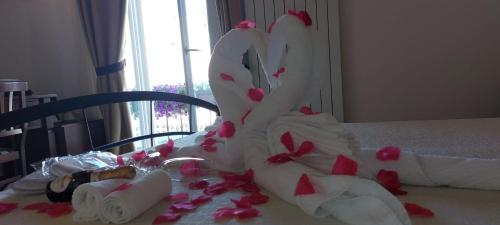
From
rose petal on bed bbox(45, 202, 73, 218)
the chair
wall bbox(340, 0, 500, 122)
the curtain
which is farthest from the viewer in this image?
the curtain

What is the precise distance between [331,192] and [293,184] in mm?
91

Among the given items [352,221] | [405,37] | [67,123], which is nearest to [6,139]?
[67,123]

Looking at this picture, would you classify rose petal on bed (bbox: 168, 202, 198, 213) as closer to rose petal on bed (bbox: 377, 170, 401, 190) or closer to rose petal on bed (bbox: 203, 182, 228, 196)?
rose petal on bed (bbox: 203, 182, 228, 196)

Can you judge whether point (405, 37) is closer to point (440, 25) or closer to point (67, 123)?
point (440, 25)

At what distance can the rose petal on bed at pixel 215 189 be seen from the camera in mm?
840

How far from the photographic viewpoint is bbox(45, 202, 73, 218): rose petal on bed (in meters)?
0.76

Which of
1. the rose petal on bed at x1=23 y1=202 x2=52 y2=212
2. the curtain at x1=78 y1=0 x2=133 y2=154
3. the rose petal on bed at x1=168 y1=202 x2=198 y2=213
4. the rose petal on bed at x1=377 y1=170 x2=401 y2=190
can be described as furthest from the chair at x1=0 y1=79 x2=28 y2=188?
the rose petal on bed at x1=377 y1=170 x2=401 y2=190

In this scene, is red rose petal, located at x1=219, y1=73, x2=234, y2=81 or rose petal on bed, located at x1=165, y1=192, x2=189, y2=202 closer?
rose petal on bed, located at x1=165, y1=192, x2=189, y2=202

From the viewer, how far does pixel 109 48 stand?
9.27ft

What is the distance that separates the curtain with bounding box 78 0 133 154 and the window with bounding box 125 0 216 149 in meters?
0.13

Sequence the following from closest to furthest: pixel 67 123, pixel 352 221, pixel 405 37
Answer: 1. pixel 352 221
2. pixel 405 37
3. pixel 67 123

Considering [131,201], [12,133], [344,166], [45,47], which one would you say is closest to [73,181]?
[131,201]

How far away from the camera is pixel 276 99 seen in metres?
0.91

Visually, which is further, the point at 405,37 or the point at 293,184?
the point at 405,37
